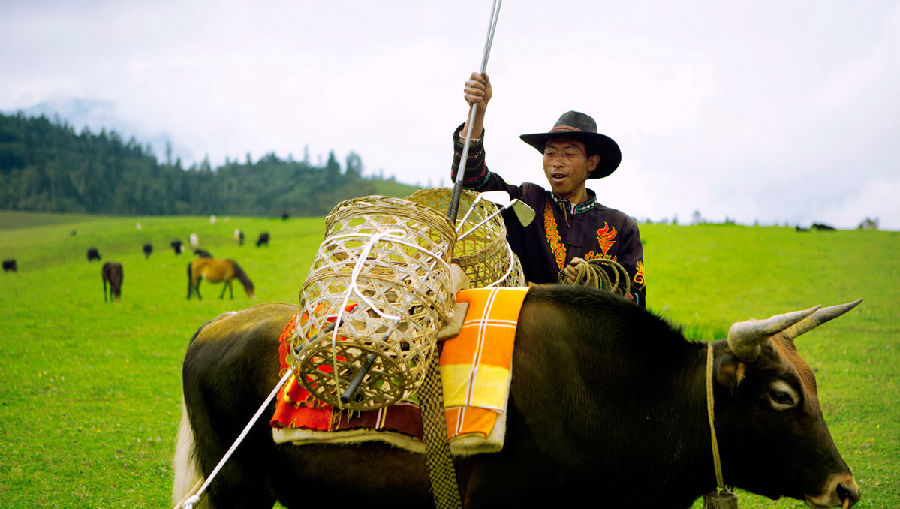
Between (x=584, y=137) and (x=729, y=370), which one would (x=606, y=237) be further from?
(x=729, y=370)

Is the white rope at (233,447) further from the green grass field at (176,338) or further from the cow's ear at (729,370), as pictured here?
the green grass field at (176,338)

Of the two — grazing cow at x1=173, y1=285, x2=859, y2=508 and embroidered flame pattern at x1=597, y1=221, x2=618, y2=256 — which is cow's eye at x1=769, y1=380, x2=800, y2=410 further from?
embroidered flame pattern at x1=597, y1=221, x2=618, y2=256

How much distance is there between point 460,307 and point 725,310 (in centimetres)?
1437

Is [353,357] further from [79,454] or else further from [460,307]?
[79,454]

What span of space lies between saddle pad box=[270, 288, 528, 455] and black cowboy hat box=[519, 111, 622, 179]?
1.29 metres

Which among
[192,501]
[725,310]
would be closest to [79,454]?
[192,501]

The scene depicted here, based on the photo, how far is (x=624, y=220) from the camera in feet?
12.8

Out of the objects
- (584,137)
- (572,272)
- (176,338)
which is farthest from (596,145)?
(176,338)

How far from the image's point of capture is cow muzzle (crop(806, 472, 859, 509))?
2.36m

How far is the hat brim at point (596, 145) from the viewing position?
3703 mm

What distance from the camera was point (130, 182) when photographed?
120 meters

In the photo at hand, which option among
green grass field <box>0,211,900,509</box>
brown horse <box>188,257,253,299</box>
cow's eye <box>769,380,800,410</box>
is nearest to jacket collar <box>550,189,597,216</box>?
green grass field <box>0,211,900,509</box>

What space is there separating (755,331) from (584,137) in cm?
180

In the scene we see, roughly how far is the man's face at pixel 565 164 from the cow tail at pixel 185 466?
8.60 ft
